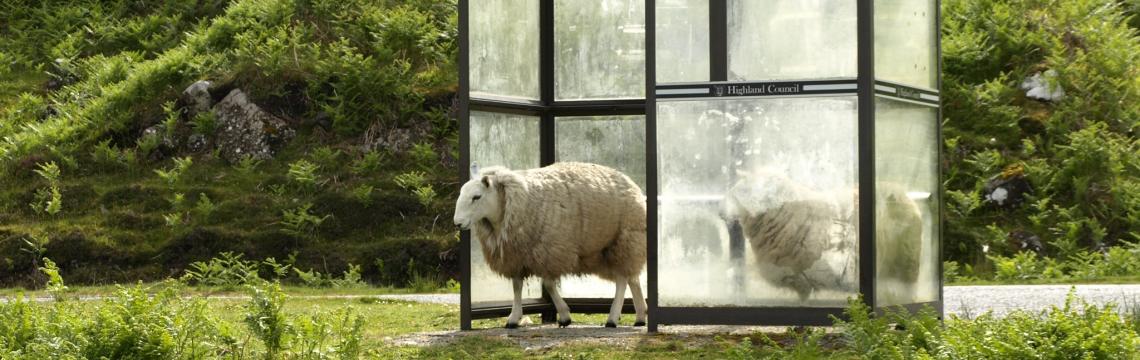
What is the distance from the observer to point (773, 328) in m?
13.2

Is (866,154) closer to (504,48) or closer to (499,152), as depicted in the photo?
(499,152)

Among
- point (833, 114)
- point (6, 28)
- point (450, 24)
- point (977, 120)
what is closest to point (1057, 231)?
point (977, 120)

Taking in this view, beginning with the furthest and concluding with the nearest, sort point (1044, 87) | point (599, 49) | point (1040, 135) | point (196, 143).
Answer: point (196, 143)
point (1044, 87)
point (1040, 135)
point (599, 49)

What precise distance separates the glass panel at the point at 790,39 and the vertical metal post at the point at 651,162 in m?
0.68

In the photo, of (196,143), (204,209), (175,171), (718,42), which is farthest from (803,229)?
(196,143)

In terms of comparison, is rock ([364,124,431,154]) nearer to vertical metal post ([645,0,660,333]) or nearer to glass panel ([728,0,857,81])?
vertical metal post ([645,0,660,333])

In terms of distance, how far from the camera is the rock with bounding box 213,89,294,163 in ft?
83.6

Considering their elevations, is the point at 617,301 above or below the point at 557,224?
below

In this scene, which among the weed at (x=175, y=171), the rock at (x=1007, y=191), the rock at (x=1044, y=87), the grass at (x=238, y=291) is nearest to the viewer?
the grass at (x=238, y=291)

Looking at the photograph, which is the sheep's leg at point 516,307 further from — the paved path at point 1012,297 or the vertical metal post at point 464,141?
the paved path at point 1012,297

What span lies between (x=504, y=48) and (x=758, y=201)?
149 inches

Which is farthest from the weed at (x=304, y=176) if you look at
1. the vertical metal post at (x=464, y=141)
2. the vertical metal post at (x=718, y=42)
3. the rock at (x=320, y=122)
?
the vertical metal post at (x=718, y=42)

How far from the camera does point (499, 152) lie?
1497 centimetres

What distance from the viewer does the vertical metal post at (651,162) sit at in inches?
498
